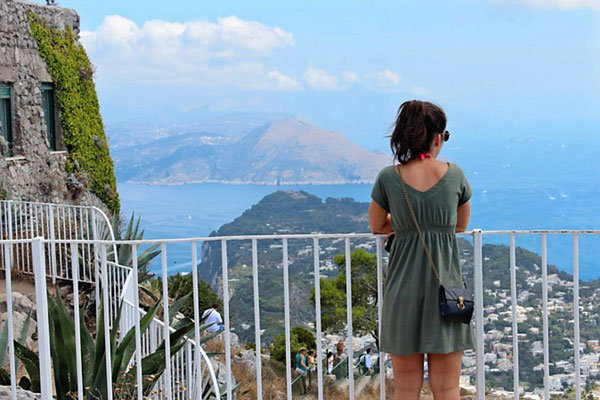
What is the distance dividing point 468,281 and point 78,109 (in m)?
13.6

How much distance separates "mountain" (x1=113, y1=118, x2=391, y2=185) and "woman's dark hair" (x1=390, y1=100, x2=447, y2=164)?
6297 cm

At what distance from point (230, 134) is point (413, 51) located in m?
37.0

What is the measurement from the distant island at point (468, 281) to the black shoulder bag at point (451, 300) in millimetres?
518

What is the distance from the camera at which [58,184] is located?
1502 cm

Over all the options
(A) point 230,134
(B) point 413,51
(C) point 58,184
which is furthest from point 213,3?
(C) point 58,184

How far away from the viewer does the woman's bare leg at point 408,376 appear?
3.01 metres

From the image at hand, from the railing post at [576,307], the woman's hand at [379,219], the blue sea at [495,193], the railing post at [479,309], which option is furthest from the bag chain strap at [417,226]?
the blue sea at [495,193]

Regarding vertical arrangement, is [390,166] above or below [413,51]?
below

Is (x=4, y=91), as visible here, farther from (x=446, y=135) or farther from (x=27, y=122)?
(x=446, y=135)

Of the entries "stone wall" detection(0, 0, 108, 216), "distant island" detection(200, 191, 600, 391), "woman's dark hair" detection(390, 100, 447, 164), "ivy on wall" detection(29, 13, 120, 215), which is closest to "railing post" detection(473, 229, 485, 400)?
"distant island" detection(200, 191, 600, 391)

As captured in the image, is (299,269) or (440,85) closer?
(299,269)

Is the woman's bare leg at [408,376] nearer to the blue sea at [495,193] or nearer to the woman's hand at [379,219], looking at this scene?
the woman's hand at [379,219]

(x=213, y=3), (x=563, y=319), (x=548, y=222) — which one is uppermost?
(x=213, y=3)

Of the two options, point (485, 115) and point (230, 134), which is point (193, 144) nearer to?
point (230, 134)
